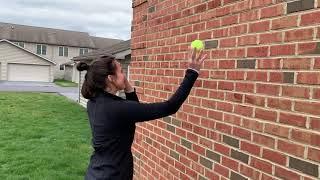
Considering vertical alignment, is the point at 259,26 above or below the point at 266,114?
above

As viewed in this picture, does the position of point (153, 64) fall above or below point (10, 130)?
above

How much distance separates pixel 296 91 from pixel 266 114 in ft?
1.00

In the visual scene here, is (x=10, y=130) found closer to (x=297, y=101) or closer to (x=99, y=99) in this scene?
(x=99, y=99)

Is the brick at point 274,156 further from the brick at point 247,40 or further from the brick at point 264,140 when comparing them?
the brick at point 247,40

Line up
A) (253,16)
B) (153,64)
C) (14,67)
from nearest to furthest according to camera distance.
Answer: (253,16), (153,64), (14,67)

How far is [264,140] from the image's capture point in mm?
2678

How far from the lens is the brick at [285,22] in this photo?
2.45 metres

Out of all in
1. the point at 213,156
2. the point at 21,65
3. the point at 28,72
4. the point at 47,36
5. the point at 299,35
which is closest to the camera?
the point at 299,35

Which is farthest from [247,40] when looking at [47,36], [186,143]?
[47,36]

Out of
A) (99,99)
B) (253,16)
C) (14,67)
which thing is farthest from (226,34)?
(14,67)

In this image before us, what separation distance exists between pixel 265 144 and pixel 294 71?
0.50 meters

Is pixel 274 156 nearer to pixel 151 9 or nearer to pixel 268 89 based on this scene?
pixel 268 89

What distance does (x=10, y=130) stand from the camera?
509 inches

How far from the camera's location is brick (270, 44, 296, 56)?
2.46 m
